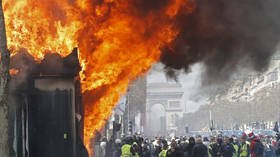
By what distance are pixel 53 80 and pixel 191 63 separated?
4166 millimetres

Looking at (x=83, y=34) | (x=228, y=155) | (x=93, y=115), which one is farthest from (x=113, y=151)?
(x=83, y=34)

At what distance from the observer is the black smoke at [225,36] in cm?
1661

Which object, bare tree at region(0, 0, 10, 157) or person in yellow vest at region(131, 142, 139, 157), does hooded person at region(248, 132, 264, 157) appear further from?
bare tree at region(0, 0, 10, 157)

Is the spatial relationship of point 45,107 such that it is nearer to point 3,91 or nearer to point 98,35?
point 98,35

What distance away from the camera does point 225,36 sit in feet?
56.1

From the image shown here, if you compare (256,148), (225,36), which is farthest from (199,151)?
(225,36)

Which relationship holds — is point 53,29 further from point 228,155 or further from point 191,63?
point 228,155

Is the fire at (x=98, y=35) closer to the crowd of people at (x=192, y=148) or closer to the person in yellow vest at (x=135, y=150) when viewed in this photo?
the crowd of people at (x=192, y=148)

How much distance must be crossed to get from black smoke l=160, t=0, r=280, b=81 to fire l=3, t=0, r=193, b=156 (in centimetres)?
41

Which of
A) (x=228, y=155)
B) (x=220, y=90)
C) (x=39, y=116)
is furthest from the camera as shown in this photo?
(x=228, y=155)

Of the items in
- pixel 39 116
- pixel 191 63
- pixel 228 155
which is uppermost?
pixel 191 63

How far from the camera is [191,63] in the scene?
57.8 ft

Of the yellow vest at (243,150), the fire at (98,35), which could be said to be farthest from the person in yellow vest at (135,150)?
the yellow vest at (243,150)

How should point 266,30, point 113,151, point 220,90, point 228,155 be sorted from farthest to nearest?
point 113,151
point 228,155
point 220,90
point 266,30
